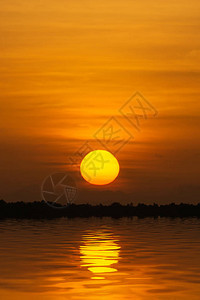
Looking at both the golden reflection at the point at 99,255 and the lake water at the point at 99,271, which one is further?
the golden reflection at the point at 99,255

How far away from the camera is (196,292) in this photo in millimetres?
24203

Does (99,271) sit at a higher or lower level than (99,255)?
lower

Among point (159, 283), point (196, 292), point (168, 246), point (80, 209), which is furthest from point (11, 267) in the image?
point (80, 209)

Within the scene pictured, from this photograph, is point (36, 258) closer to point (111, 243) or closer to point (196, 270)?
point (196, 270)

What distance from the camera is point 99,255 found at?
1442 inches

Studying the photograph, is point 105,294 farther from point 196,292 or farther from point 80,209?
point 80,209

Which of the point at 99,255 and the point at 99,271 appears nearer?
the point at 99,271

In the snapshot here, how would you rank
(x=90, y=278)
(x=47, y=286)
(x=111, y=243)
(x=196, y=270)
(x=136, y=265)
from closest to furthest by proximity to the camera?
(x=47, y=286) → (x=90, y=278) → (x=196, y=270) → (x=136, y=265) → (x=111, y=243)

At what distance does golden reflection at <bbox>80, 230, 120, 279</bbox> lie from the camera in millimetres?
30552

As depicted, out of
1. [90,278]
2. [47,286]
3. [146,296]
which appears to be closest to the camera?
[146,296]

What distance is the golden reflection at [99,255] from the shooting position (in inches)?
1203

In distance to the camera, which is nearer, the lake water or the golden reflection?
the lake water

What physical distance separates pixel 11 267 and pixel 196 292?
9431 millimetres

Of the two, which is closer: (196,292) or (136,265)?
(196,292)
